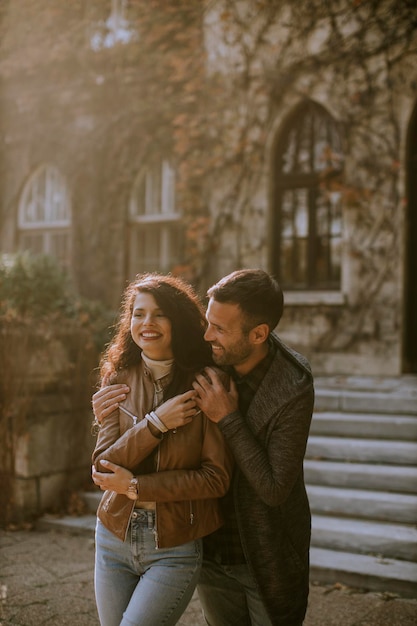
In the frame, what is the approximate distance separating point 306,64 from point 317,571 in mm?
6672

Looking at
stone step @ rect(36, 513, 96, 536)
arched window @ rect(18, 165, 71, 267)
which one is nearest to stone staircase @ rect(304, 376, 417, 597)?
stone step @ rect(36, 513, 96, 536)

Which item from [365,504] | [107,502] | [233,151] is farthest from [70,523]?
[233,151]

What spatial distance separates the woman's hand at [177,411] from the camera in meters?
2.43

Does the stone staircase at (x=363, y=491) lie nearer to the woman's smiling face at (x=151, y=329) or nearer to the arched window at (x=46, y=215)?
the woman's smiling face at (x=151, y=329)

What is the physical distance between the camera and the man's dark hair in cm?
258

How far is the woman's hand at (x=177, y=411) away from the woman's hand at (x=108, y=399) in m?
0.17

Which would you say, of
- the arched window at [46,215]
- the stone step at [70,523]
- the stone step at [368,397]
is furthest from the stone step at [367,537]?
the arched window at [46,215]

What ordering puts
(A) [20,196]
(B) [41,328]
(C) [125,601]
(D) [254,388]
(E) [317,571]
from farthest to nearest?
(A) [20,196]
(B) [41,328]
(E) [317,571]
(D) [254,388]
(C) [125,601]

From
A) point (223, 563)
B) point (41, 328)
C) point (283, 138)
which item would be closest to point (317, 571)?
point (223, 563)

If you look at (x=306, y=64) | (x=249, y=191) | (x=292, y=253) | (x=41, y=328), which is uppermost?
(x=306, y=64)

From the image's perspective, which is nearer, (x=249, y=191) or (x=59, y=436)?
(x=59, y=436)

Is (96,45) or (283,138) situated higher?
(96,45)

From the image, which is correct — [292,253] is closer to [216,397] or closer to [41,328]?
[41,328]

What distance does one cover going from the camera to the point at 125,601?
8.12ft
